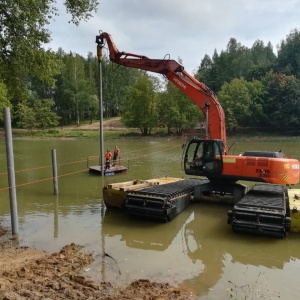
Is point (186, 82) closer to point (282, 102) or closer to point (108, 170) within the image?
point (108, 170)

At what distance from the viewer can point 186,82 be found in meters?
14.7

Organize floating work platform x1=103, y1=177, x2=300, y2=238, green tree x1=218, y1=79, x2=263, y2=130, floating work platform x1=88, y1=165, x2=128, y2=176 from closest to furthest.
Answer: floating work platform x1=103, y1=177, x2=300, y2=238, floating work platform x1=88, y1=165, x2=128, y2=176, green tree x1=218, y1=79, x2=263, y2=130

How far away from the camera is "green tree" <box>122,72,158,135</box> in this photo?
57781mm

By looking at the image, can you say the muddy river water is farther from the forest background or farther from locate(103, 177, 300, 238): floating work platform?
the forest background

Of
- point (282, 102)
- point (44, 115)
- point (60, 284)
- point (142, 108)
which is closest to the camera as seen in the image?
point (60, 284)

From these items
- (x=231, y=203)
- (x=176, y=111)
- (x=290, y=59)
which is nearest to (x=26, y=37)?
(x=231, y=203)

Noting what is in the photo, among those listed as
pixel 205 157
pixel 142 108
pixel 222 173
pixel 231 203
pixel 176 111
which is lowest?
pixel 231 203

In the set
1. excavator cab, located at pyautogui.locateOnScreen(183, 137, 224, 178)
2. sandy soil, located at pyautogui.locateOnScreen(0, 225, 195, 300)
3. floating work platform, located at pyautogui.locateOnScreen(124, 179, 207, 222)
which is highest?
excavator cab, located at pyautogui.locateOnScreen(183, 137, 224, 178)

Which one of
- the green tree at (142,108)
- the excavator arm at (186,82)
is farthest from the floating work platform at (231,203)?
the green tree at (142,108)

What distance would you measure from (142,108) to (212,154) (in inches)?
1845

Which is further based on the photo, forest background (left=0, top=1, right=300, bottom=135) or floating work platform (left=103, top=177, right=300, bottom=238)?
forest background (left=0, top=1, right=300, bottom=135)

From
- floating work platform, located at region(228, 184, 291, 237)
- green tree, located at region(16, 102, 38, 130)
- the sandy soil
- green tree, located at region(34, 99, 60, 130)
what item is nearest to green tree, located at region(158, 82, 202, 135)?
green tree, located at region(34, 99, 60, 130)

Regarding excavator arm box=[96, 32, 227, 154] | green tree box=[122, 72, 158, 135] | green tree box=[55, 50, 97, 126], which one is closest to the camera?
excavator arm box=[96, 32, 227, 154]

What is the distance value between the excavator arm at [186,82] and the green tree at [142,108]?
136 feet
